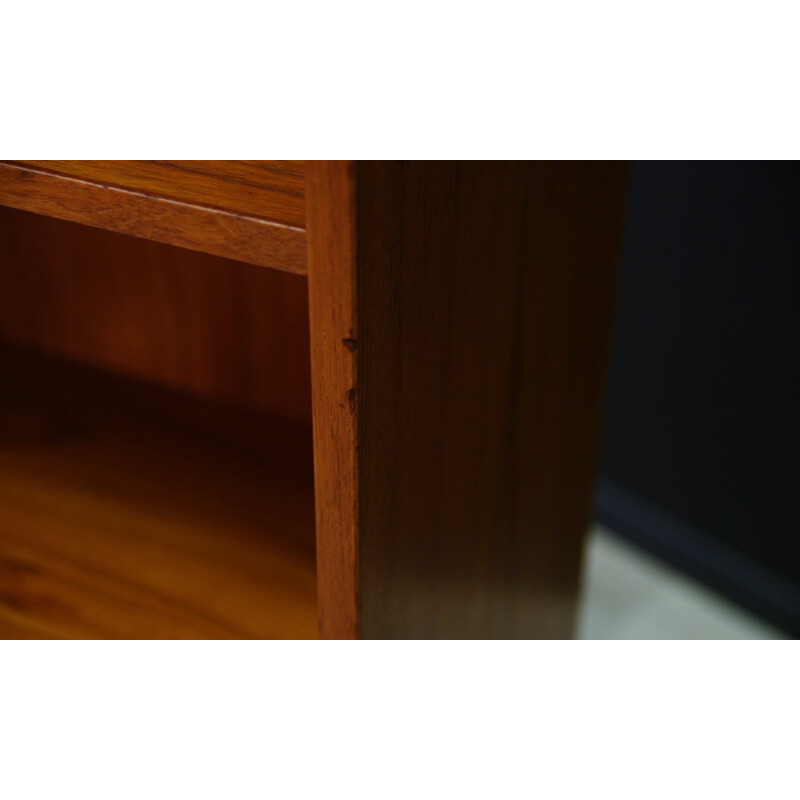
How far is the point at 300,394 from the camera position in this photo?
28.3 inches

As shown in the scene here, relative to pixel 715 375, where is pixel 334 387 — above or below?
above

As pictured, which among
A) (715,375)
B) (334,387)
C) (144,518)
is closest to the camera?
(334,387)

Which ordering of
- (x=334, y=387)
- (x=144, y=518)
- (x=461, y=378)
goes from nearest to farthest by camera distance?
1. (x=334, y=387)
2. (x=461, y=378)
3. (x=144, y=518)

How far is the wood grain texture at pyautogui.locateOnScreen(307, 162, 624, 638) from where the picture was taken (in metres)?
0.44

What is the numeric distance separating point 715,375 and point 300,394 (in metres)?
1.04

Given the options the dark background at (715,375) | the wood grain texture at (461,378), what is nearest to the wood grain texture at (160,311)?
the wood grain texture at (461,378)

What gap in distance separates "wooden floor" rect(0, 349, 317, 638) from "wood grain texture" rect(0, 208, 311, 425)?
A: 0.02 metres

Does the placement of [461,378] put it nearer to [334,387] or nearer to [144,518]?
[334,387]

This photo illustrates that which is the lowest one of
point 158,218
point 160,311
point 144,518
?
point 144,518

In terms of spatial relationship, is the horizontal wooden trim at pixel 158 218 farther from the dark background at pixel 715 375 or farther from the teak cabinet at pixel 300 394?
the dark background at pixel 715 375

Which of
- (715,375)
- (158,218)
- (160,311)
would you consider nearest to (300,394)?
(160,311)

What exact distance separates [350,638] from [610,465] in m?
1.37
